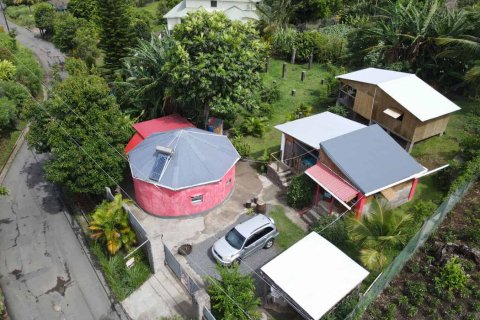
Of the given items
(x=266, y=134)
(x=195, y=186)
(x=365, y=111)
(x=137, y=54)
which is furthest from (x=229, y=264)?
(x=137, y=54)

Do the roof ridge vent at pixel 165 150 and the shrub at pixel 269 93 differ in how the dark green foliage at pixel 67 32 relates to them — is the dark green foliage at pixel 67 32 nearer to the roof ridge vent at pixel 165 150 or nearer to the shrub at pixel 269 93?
the shrub at pixel 269 93

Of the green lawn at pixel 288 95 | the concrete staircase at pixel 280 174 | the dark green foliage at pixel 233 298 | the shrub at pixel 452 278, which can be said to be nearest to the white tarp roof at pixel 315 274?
the dark green foliage at pixel 233 298

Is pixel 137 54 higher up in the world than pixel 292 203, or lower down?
higher up

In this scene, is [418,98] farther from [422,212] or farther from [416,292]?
[416,292]

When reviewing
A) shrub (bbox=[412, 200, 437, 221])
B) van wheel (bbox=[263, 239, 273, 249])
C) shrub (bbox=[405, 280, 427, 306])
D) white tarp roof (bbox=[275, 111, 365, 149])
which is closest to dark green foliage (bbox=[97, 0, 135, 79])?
white tarp roof (bbox=[275, 111, 365, 149])

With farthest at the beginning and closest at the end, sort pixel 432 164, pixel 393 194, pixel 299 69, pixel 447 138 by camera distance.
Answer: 1. pixel 299 69
2. pixel 447 138
3. pixel 432 164
4. pixel 393 194

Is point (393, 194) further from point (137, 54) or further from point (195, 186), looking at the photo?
point (137, 54)
